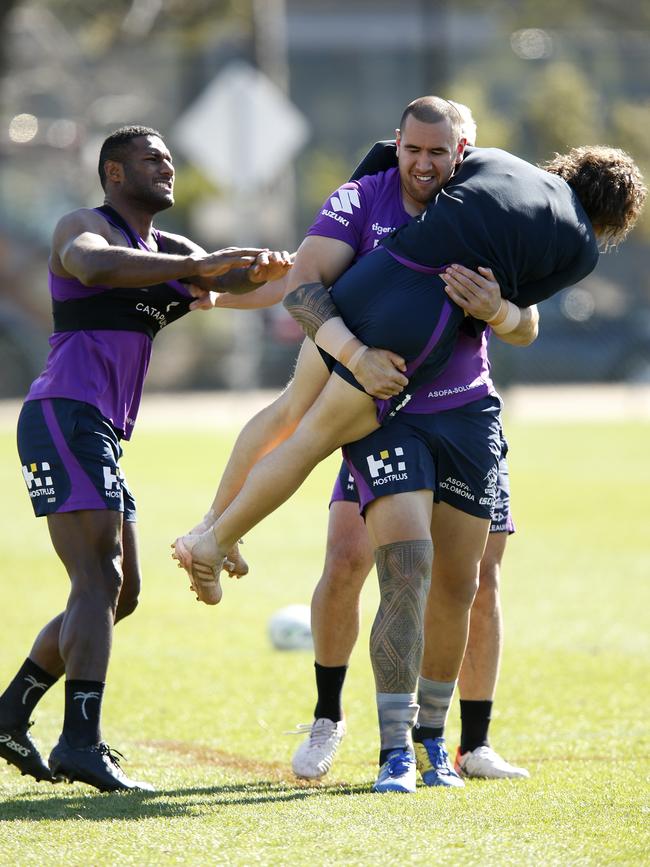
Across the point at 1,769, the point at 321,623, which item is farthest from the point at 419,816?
the point at 1,769

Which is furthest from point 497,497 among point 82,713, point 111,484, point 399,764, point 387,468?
point 82,713

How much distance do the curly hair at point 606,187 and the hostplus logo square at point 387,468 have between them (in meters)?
1.21

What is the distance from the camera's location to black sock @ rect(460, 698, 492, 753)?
5.92 metres

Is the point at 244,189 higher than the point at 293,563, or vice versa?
the point at 244,189

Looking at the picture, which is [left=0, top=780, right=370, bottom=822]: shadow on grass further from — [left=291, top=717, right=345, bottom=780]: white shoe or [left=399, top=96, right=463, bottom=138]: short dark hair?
[left=399, top=96, right=463, bottom=138]: short dark hair

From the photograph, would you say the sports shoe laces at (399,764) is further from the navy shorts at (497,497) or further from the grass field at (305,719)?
the navy shorts at (497,497)

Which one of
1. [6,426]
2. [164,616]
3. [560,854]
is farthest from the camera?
[6,426]

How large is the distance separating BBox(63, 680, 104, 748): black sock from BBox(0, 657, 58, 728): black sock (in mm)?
380

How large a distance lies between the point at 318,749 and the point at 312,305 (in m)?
1.77

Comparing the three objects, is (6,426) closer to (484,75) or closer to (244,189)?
(244,189)

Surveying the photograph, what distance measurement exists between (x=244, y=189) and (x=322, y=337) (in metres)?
20.6

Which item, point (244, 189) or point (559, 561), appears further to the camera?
point (244, 189)

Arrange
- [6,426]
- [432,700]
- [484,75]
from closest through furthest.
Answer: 1. [432,700]
2. [6,426]
3. [484,75]

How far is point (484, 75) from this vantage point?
4262cm
